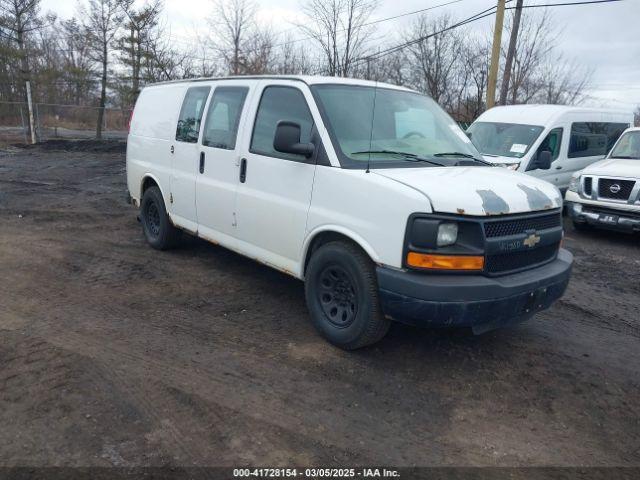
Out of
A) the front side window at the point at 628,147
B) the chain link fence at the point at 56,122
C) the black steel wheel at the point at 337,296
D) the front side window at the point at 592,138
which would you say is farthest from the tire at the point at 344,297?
the chain link fence at the point at 56,122

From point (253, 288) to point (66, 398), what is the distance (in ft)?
7.99

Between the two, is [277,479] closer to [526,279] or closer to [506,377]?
[506,377]

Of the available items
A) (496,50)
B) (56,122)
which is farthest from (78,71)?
(496,50)

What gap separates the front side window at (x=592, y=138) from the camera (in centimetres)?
1068

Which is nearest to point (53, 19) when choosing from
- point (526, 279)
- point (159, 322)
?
point (159, 322)

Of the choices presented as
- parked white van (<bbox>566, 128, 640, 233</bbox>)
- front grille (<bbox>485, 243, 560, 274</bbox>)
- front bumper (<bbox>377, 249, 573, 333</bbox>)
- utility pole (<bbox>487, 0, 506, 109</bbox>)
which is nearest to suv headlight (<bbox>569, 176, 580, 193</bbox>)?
parked white van (<bbox>566, 128, 640, 233</bbox>)

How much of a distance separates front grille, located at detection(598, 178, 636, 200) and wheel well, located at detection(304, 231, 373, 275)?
6.19 meters

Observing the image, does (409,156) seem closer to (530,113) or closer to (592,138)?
(530,113)

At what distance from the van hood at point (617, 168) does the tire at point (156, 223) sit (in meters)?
6.76

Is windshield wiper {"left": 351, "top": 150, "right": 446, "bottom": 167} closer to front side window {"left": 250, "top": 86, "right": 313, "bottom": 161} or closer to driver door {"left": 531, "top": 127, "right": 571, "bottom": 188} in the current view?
front side window {"left": 250, "top": 86, "right": 313, "bottom": 161}

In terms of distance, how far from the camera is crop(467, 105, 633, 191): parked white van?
31.9 ft

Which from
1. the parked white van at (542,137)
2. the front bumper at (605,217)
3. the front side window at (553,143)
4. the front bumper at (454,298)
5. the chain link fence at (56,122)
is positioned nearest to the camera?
the front bumper at (454,298)

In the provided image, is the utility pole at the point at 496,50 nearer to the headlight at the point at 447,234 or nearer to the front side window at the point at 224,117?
the front side window at the point at 224,117

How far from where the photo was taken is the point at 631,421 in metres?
3.39
